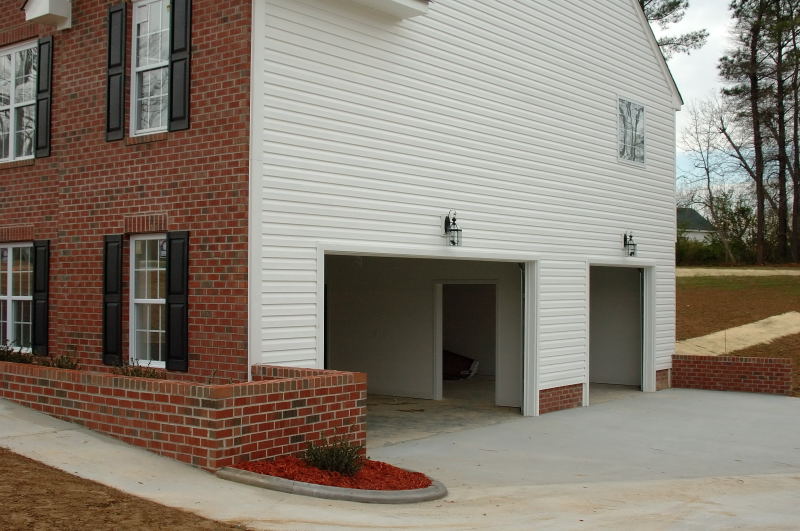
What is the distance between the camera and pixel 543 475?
1042 centimetres

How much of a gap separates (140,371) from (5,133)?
5666 millimetres

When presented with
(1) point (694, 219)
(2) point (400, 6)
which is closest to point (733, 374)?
(2) point (400, 6)

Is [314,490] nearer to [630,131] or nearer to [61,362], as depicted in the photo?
[61,362]

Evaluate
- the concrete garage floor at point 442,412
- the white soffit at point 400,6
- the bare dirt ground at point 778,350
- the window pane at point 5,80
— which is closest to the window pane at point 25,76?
the window pane at point 5,80

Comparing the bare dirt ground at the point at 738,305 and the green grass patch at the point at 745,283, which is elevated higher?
the green grass patch at the point at 745,283

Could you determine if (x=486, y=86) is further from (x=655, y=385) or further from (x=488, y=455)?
(x=655, y=385)

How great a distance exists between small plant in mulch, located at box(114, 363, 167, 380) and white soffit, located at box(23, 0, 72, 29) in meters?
5.01

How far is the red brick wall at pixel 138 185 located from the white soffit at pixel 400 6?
6.65ft

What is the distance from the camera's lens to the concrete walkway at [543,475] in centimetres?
762

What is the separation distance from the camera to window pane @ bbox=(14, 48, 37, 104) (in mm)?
13398

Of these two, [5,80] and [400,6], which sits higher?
[400,6]

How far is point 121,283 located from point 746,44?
37.4 metres

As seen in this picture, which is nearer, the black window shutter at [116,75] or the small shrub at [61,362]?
the small shrub at [61,362]

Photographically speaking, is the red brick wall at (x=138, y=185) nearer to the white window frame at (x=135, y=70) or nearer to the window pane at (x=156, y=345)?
the white window frame at (x=135, y=70)
